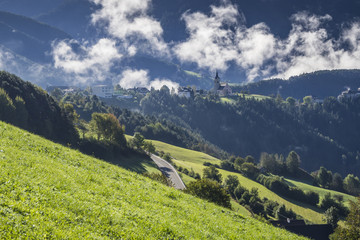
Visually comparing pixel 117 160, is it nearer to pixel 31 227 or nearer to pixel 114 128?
pixel 114 128

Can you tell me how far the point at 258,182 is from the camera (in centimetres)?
14112

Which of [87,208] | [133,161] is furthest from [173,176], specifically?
[87,208]

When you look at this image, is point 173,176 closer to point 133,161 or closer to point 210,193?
point 133,161

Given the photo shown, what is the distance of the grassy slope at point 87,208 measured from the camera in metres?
12.1

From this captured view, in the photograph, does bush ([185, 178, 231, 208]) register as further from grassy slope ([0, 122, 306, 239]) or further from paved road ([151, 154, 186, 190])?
paved road ([151, 154, 186, 190])

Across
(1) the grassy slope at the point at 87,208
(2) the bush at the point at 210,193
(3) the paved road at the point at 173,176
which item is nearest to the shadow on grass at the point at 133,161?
(3) the paved road at the point at 173,176

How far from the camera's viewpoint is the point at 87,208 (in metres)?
14.9

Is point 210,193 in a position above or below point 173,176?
above

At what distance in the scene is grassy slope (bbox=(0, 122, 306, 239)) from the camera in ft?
39.6

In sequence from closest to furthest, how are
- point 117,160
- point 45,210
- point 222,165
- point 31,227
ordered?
point 31,227
point 45,210
point 117,160
point 222,165

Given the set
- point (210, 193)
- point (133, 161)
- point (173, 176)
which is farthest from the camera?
point (173, 176)

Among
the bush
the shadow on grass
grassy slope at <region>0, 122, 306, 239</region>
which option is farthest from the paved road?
grassy slope at <region>0, 122, 306, 239</region>

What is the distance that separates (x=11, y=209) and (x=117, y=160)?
255ft

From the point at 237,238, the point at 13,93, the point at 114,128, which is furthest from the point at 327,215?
the point at 13,93
